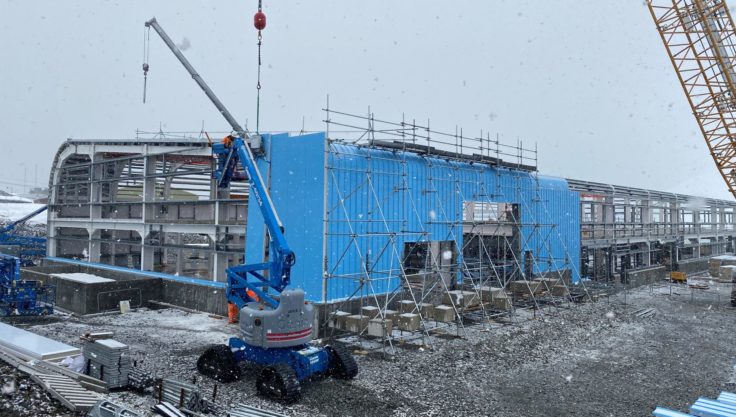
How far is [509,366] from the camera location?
493 inches

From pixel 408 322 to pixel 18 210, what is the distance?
71.6 m

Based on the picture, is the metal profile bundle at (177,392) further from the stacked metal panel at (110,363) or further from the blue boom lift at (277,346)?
the blue boom lift at (277,346)

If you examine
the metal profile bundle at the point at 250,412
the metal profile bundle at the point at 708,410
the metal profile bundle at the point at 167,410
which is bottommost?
the metal profile bundle at the point at 250,412

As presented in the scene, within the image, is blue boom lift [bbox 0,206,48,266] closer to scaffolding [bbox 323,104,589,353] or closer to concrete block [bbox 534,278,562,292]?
scaffolding [bbox 323,104,589,353]

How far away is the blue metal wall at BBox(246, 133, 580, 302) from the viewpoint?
15.9m

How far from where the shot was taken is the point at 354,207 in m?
16.6

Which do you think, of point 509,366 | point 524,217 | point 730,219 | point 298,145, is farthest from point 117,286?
point 730,219

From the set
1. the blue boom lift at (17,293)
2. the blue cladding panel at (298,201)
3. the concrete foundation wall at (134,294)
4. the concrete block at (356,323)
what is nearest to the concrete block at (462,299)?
the concrete block at (356,323)

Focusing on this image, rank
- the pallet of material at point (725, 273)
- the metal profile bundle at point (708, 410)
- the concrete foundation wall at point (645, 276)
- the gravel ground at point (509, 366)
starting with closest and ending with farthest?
the metal profile bundle at point (708, 410), the gravel ground at point (509, 366), the concrete foundation wall at point (645, 276), the pallet of material at point (725, 273)

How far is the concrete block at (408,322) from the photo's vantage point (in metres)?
14.6

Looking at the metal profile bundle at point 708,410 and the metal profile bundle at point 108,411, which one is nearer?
the metal profile bundle at point 708,410

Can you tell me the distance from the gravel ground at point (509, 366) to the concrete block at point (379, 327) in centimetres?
74

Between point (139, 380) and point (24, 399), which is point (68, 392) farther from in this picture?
point (139, 380)

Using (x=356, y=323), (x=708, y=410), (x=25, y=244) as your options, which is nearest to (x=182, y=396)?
(x=356, y=323)
